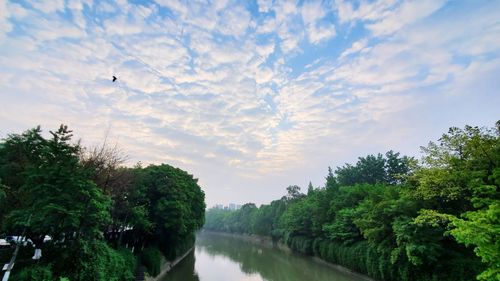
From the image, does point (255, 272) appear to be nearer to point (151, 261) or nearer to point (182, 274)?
point (182, 274)

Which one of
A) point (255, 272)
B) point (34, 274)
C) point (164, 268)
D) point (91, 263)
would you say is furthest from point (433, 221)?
point (164, 268)

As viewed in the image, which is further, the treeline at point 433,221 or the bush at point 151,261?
the bush at point 151,261

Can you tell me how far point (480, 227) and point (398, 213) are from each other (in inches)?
492

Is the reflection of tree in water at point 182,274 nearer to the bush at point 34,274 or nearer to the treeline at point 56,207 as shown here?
the treeline at point 56,207

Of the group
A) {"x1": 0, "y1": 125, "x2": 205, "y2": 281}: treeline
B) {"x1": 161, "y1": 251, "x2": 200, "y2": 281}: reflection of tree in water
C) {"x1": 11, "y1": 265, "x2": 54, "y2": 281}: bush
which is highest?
{"x1": 0, "y1": 125, "x2": 205, "y2": 281}: treeline

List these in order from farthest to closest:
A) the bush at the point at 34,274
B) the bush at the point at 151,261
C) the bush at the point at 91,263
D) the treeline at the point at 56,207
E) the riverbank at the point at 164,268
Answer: the bush at the point at 151,261
the riverbank at the point at 164,268
the bush at the point at 91,263
the treeline at the point at 56,207
the bush at the point at 34,274

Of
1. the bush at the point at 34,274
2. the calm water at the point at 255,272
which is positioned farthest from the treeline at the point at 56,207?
the calm water at the point at 255,272

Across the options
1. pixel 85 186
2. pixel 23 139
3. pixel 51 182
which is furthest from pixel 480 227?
pixel 23 139

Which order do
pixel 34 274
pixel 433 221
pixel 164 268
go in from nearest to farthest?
1. pixel 34 274
2. pixel 433 221
3. pixel 164 268

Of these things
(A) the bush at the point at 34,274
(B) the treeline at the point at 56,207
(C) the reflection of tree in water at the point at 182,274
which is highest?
(B) the treeline at the point at 56,207

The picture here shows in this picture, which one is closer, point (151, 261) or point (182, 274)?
point (151, 261)

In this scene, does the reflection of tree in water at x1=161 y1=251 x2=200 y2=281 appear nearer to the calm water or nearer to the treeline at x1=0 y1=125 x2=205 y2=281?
the calm water

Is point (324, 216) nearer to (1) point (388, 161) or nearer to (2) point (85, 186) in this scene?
(1) point (388, 161)

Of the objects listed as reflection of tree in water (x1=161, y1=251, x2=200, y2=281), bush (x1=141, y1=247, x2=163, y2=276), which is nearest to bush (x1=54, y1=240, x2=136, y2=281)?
bush (x1=141, y1=247, x2=163, y2=276)
